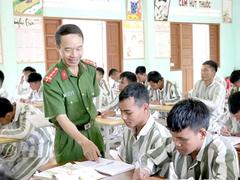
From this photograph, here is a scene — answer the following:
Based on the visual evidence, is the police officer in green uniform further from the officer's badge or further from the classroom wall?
the classroom wall

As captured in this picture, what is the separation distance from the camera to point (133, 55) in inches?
316

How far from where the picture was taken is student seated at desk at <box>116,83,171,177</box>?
1.98m

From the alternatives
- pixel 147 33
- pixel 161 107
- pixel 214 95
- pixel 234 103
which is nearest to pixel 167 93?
pixel 161 107

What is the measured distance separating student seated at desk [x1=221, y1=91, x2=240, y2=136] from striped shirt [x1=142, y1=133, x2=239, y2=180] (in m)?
1.11

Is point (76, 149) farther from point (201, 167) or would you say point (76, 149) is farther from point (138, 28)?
point (138, 28)

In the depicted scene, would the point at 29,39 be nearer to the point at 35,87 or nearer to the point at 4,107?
the point at 35,87

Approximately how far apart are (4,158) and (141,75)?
3.62m

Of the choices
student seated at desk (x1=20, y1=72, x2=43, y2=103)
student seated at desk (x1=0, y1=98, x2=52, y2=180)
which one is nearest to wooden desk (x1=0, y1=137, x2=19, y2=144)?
student seated at desk (x1=0, y1=98, x2=52, y2=180)

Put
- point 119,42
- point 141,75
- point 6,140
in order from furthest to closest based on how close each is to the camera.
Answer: point 119,42 → point 141,75 → point 6,140

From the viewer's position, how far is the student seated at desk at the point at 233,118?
8.81 feet

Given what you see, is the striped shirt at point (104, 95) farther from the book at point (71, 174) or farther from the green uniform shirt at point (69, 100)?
the book at point (71, 174)

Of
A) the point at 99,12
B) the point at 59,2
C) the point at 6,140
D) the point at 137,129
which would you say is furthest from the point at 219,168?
the point at 99,12

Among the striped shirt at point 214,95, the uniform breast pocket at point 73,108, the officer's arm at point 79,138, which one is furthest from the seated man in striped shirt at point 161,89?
the officer's arm at point 79,138

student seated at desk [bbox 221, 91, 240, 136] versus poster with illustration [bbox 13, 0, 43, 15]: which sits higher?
poster with illustration [bbox 13, 0, 43, 15]
